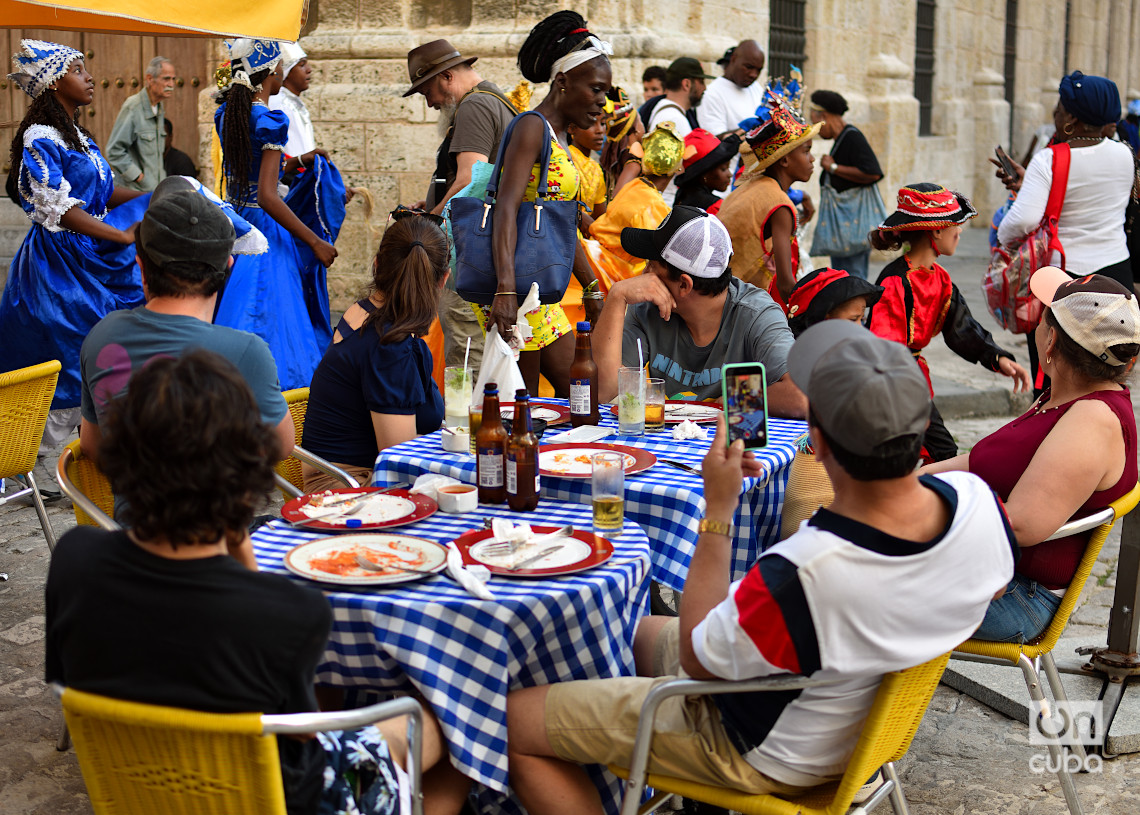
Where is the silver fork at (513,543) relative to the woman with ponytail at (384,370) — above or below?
below

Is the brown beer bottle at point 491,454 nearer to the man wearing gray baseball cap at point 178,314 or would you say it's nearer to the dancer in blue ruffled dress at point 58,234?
the man wearing gray baseball cap at point 178,314

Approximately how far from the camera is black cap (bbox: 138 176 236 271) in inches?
113

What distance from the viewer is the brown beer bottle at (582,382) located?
12.0 ft

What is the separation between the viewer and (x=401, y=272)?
3.68 metres

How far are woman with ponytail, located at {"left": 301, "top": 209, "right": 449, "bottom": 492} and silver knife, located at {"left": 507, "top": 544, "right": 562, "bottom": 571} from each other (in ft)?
3.71

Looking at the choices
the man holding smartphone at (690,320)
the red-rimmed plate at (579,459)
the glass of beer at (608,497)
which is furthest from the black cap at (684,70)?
the glass of beer at (608,497)

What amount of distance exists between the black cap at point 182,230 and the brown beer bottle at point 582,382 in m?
1.18

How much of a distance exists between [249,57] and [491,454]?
3907 mm

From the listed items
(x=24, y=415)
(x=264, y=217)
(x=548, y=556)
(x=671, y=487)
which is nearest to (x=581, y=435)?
(x=671, y=487)

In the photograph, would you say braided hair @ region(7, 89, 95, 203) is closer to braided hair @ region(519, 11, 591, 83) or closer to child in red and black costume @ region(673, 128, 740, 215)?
braided hair @ region(519, 11, 591, 83)

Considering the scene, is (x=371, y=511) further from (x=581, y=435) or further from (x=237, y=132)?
(x=237, y=132)

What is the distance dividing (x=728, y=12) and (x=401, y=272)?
7843 millimetres

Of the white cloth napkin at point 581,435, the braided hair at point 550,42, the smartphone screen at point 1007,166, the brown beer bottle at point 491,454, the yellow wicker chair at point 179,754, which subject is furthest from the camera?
the smartphone screen at point 1007,166

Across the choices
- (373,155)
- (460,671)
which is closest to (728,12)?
(373,155)
